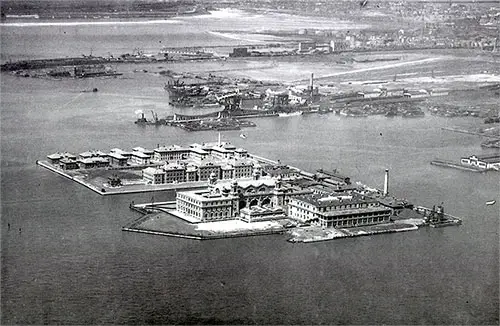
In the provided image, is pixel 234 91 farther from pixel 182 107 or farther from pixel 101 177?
pixel 101 177

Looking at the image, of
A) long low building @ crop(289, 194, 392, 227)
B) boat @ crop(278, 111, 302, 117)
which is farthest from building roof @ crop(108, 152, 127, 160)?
boat @ crop(278, 111, 302, 117)

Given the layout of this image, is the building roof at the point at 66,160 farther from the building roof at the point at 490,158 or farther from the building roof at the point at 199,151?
the building roof at the point at 490,158

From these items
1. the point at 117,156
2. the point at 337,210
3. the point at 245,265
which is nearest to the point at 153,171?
the point at 117,156

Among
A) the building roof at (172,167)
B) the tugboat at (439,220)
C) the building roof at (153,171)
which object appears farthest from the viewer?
the building roof at (172,167)

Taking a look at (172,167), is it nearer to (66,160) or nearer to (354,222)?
(66,160)

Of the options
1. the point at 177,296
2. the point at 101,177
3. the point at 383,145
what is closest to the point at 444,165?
the point at 383,145

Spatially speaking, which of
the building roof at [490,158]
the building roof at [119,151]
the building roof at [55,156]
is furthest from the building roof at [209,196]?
the building roof at [490,158]
